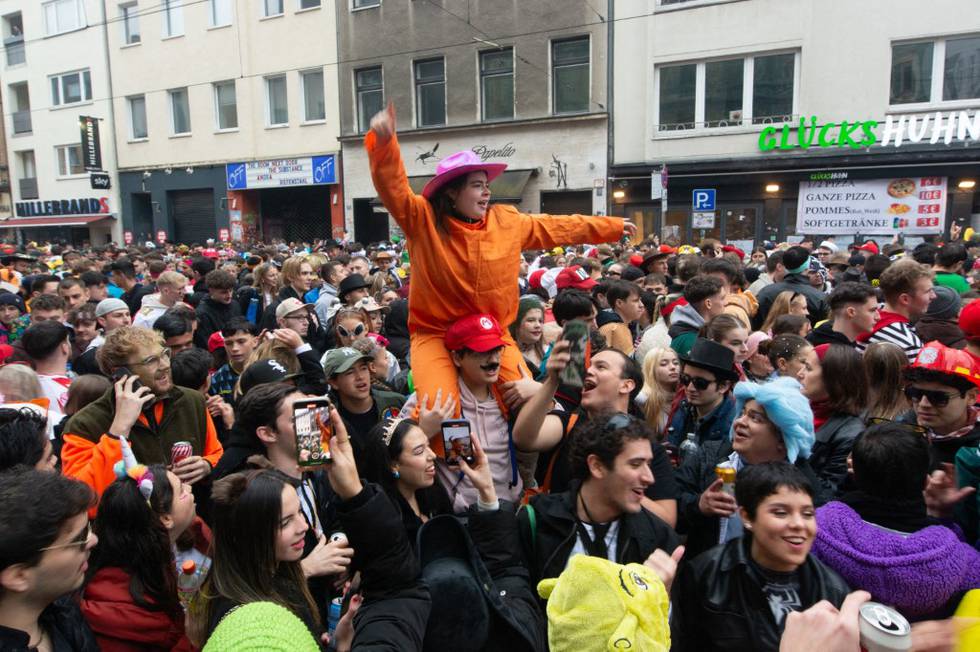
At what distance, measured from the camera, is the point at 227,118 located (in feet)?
82.7

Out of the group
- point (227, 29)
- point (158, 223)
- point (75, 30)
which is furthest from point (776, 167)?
point (75, 30)

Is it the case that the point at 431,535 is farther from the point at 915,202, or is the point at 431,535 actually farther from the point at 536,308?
the point at 915,202

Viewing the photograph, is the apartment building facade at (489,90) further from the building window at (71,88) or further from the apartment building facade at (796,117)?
the building window at (71,88)

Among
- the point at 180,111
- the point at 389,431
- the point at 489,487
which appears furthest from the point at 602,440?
the point at 180,111

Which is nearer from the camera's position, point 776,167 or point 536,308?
point 536,308

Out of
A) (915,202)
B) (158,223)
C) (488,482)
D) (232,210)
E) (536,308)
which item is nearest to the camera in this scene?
(488,482)

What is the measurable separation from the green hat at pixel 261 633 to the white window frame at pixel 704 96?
18.4 metres

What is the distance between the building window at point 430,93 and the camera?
2161 cm

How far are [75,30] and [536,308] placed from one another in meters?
31.8

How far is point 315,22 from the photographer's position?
23.0m

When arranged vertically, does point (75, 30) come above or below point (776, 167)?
above

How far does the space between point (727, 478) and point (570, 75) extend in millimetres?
18796

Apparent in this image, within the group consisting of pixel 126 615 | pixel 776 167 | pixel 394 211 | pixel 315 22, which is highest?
pixel 315 22

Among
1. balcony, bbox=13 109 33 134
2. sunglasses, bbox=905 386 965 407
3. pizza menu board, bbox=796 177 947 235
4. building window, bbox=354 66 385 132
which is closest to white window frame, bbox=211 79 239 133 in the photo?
building window, bbox=354 66 385 132
